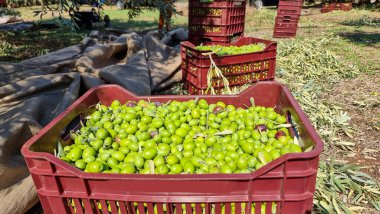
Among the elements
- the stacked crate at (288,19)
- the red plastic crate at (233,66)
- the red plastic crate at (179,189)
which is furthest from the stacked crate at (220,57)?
the stacked crate at (288,19)

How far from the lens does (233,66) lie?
513 centimetres

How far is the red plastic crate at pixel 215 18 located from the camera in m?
6.61

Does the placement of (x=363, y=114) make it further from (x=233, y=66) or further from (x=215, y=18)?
(x=215, y=18)

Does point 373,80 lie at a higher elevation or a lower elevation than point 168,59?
lower

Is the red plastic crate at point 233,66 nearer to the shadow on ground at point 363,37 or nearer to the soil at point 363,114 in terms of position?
the soil at point 363,114

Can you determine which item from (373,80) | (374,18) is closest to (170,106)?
(373,80)

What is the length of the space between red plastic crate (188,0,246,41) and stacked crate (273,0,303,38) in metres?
6.13

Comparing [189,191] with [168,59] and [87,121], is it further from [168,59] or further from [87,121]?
[168,59]

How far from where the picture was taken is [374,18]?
59.1 ft

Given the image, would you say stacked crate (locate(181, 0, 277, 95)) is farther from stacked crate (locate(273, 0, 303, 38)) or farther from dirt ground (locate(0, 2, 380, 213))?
stacked crate (locate(273, 0, 303, 38))

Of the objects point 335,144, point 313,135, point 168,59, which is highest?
point 313,135

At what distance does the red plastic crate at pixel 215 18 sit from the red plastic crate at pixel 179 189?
5.34m

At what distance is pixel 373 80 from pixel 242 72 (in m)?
3.65

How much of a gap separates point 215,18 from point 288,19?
23.6 feet
